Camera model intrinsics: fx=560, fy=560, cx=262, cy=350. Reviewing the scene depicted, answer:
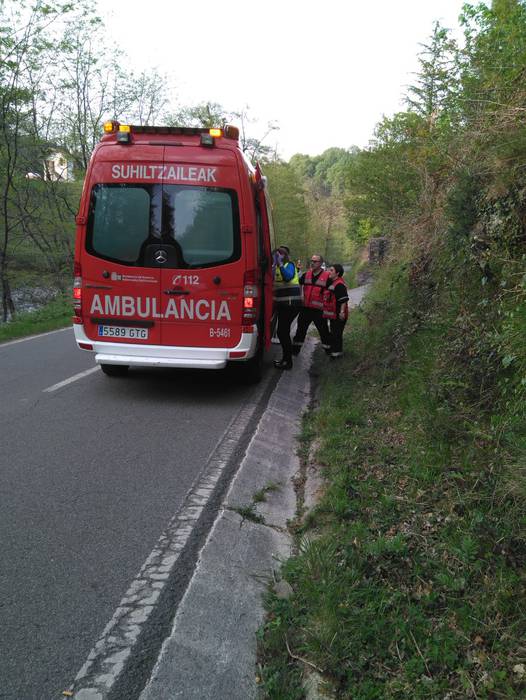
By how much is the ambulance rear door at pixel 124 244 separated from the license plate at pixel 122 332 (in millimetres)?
12

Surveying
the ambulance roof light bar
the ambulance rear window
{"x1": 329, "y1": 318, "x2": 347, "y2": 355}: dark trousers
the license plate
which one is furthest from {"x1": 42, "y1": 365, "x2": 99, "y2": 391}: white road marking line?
{"x1": 329, "y1": 318, "x2": 347, "y2": 355}: dark trousers

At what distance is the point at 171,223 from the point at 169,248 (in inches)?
11.6

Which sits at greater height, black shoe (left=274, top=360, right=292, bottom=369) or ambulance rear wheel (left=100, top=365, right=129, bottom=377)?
ambulance rear wheel (left=100, top=365, right=129, bottom=377)

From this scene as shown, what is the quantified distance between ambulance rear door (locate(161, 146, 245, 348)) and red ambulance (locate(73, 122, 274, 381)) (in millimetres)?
12

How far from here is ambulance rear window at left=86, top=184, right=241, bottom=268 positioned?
6.58m

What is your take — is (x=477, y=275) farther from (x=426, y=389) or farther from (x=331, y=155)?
(x=331, y=155)

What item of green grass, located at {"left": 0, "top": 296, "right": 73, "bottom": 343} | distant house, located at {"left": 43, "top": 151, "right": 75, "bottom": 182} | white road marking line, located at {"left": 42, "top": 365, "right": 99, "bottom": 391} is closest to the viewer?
white road marking line, located at {"left": 42, "top": 365, "right": 99, "bottom": 391}

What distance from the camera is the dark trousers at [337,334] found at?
29.0ft

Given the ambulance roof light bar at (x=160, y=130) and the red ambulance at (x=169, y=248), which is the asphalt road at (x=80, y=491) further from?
the ambulance roof light bar at (x=160, y=130)

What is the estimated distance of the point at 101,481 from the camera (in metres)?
4.37

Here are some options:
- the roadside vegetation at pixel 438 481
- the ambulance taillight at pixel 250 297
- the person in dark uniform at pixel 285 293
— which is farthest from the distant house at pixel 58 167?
the roadside vegetation at pixel 438 481

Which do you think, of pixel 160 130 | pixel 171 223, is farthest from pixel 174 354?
pixel 160 130

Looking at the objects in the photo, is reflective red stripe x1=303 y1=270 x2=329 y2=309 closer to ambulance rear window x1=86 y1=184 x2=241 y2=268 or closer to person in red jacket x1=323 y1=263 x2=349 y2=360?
person in red jacket x1=323 y1=263 x2=349 y2=360

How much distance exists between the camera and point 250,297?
261 inches
